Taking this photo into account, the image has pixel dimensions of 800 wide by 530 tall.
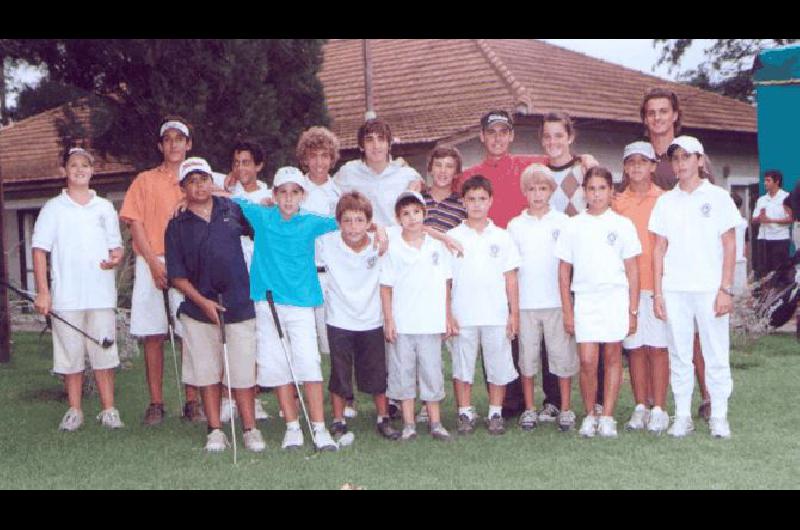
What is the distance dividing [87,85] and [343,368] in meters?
4.68

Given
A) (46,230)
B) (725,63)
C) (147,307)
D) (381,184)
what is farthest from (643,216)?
(725,63)

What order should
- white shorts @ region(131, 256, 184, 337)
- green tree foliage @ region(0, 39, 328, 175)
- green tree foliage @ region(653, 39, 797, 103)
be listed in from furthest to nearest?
green tree foliage @ region(653, 39, 797, 103)
green tree foliage @ region(0, 39, 328, 175)
white shorts @ region(131, 256, 184, 337)

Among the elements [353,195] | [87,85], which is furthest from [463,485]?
[87,85]

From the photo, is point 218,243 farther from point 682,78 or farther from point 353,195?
point 682,78

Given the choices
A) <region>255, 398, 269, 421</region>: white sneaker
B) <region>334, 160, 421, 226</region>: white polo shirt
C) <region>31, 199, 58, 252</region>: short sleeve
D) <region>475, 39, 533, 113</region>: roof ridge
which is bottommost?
<region>255, 398, 269, 421</region>: white sneaker

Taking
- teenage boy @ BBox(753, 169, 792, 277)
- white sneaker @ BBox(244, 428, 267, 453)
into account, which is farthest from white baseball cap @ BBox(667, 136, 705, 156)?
teenage boy @ BBox(753, 169, 792, 277)

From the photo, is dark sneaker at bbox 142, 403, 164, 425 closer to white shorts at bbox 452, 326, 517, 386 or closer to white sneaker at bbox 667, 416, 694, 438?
white shorts at bbox 452, 326, 517, 386

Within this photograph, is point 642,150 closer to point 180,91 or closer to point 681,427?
point 681,427

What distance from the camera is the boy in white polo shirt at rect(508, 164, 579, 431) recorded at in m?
5.88

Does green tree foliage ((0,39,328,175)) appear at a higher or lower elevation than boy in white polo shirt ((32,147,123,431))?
higher

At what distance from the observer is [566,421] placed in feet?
19.2

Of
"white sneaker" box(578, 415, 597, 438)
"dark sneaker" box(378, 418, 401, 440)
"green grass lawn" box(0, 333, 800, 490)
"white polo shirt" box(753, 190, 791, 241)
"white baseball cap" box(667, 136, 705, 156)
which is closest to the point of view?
"green grass lawn" box(0, 333, 800, 490)

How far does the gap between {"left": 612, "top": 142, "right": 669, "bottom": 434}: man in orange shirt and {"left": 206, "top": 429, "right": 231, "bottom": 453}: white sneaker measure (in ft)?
8.00

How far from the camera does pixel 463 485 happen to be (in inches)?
183
